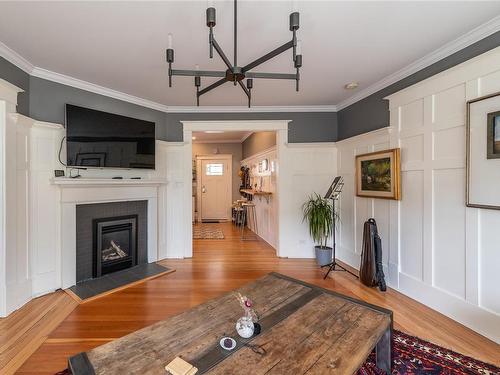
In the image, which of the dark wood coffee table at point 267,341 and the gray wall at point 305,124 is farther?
the gray wall at point 305,124

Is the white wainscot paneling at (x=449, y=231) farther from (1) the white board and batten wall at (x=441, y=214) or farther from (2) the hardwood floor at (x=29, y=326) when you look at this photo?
(2) the hardwood floor at (x=29, y=326)

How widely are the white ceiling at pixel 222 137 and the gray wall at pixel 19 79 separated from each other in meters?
4.05

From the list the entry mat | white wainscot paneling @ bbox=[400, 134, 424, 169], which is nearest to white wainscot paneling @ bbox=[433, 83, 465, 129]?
white wainscot paneling @ bbox=[400, 134, 424, 169]

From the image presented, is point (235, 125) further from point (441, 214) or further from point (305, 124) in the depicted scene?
point (441, 214)

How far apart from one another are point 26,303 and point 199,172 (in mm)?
5658

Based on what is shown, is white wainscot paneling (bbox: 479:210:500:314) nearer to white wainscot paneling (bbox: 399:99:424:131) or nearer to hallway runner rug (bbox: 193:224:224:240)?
white wainscot paneling (bbox: 399:99:424:131)

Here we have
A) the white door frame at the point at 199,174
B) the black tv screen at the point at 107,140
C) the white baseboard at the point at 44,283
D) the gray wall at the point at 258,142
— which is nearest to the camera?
the white baseboard at the point at 44,283

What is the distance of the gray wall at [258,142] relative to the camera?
4953mm

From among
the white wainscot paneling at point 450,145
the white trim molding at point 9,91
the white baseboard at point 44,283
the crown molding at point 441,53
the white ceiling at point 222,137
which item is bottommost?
the white baseboard at point 44,283

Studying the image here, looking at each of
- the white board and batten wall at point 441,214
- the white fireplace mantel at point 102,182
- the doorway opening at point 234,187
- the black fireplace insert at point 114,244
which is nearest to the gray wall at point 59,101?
the white fireplace mantel at point 102,182

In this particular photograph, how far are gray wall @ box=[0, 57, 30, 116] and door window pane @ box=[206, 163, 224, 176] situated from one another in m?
5.35

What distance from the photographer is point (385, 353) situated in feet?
5.28

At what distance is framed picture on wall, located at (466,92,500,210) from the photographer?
6.18 ft

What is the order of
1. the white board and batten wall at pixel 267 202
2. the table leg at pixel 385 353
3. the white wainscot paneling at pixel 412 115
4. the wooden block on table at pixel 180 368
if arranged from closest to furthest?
1. the wooden block on table at pixel 180 368
2. the table leg at pixel 385 353
3. the white wainscot paneling at pixel 412 115
4. the white board and batten wall at pixel 267 202
